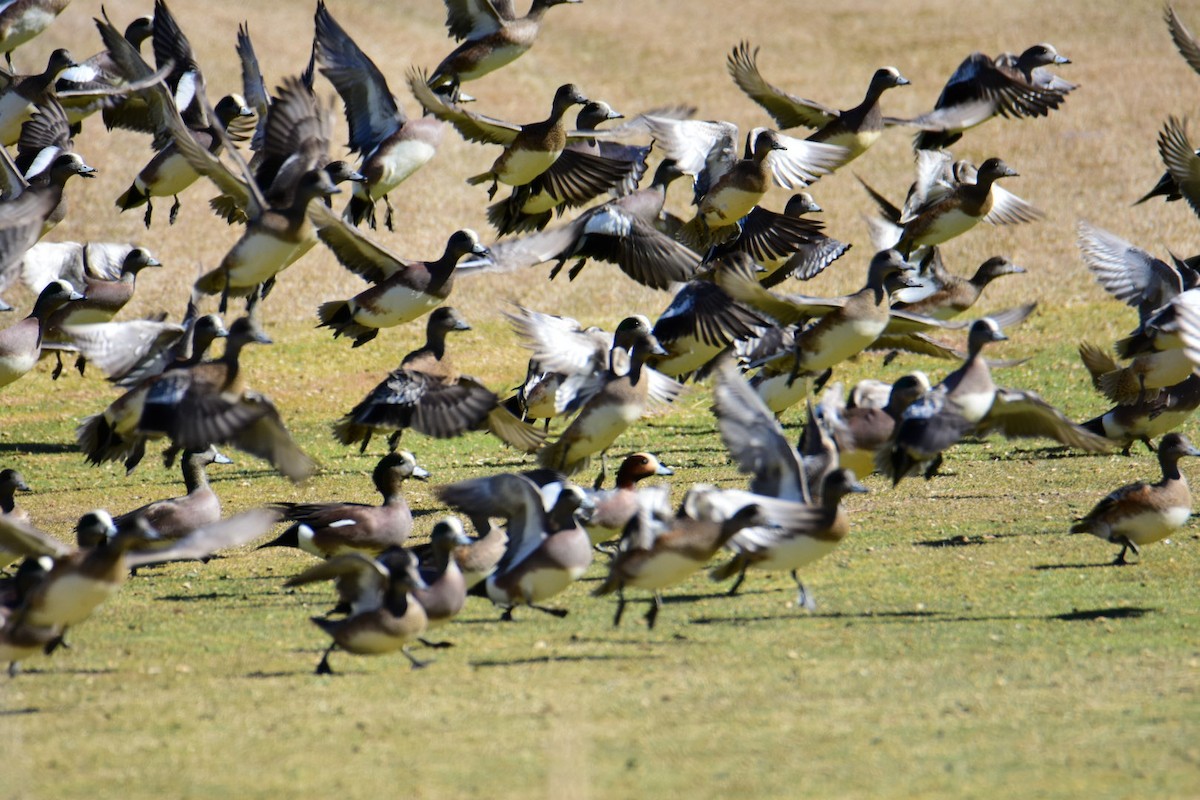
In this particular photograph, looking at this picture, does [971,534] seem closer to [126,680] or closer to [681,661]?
[681,661]

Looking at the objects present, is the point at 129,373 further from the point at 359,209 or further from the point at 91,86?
the point at 91,86

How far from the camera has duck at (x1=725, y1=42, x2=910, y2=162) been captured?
1219 centimetres

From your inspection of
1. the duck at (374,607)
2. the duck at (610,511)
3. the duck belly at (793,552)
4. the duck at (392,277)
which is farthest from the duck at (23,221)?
the duck belly at (793,552)

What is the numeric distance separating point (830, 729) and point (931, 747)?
427 mm

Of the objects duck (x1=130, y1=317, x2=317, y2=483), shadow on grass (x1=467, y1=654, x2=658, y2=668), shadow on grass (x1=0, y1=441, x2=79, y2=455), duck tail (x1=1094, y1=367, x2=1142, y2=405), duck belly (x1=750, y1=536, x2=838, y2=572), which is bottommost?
shadow on grass (x1=0, y1=441, x2=79, y2=455)

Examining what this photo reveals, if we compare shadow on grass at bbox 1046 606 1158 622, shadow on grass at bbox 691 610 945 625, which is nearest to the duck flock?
shadow on grass at bbox 691 610 945 625

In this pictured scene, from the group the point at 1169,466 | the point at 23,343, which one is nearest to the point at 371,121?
the point at 23,343

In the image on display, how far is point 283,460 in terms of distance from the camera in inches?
315

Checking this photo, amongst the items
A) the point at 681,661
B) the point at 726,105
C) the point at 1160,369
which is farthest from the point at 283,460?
the point at 726,105

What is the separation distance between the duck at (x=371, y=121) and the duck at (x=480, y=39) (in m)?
0.90

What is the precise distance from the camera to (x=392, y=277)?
412 inches

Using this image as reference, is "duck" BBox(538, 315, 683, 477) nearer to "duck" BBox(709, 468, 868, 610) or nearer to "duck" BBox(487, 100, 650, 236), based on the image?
"duck" BBox(487, 100, 650, 236)

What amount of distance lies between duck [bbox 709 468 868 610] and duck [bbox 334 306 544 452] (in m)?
2.19

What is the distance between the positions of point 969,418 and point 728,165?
14.4ft
